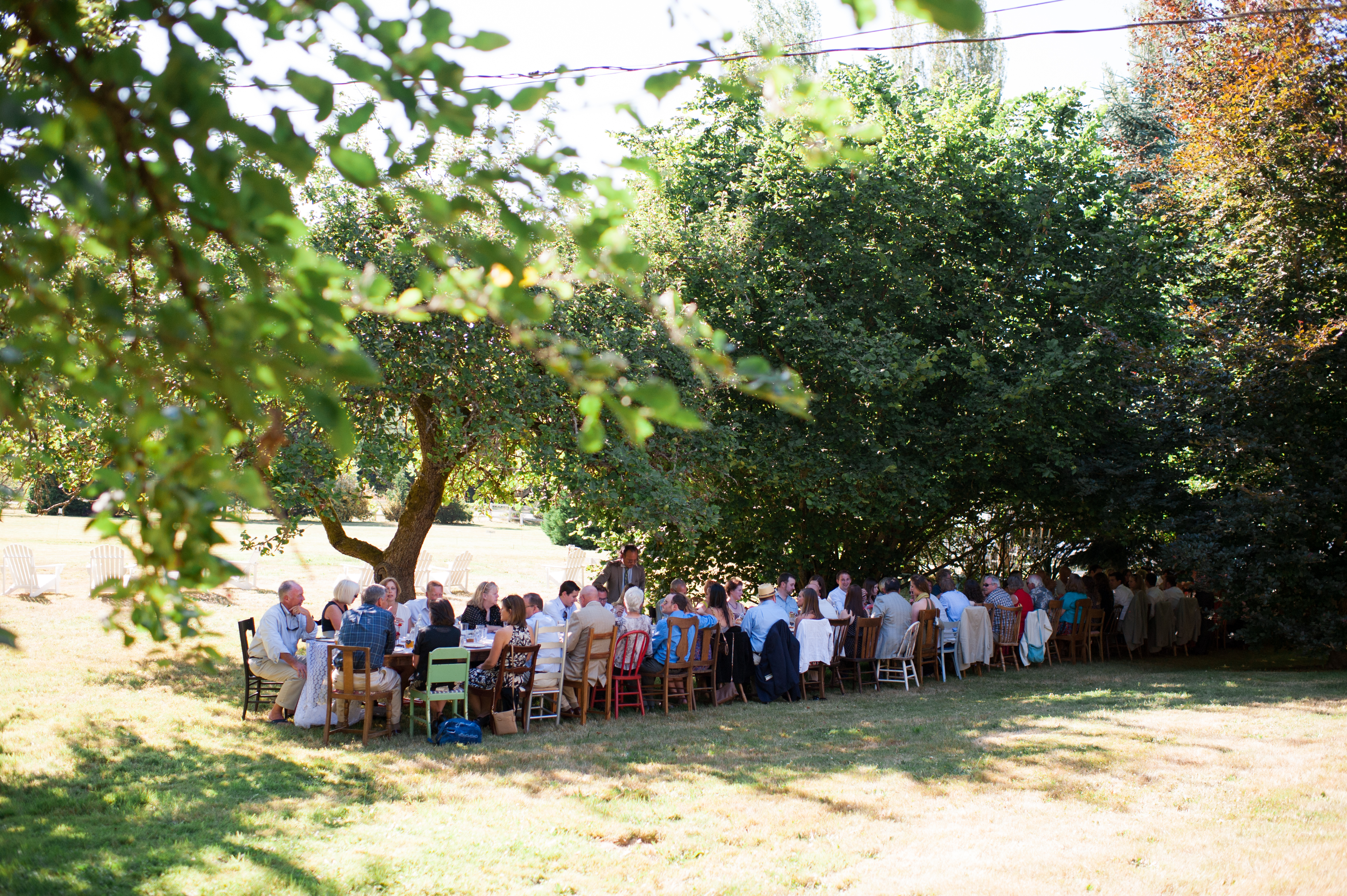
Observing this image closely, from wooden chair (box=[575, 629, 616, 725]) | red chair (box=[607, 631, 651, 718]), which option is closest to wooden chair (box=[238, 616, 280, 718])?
wooden chair (box=[575, 629, 616, 725])

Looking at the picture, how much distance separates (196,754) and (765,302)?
393 inches

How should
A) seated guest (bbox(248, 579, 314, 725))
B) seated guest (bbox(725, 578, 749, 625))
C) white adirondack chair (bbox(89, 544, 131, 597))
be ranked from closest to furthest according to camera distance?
seated guest (bbox(248, 579, 314, 725)), seated guest (bbox(725, 578, 749, 625)), white adirondack chair (bbox(89, 544, 131, 597))

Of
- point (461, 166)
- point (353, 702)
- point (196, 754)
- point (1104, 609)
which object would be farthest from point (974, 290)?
point (461, 166)

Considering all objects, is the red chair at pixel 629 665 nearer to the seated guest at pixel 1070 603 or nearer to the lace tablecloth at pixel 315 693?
the lace tablecloth at pixel 315 693

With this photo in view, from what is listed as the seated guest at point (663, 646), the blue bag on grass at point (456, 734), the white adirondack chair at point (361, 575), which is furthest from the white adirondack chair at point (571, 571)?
the blue bag on grass at point (456, 734)

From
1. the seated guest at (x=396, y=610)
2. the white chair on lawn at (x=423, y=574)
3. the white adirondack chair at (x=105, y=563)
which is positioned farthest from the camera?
the white chair on lawn at (x=423, y=574)

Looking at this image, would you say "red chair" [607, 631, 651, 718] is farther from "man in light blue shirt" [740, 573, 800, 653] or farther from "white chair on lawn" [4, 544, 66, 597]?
"white chair on lawn" [4, 544, 66, 597]

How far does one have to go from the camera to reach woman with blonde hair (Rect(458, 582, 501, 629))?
10.2m

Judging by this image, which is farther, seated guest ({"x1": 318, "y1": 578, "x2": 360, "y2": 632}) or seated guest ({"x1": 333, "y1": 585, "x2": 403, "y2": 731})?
seated guest ({"x1": 318, "y1": 578, "x2": 360, "y2": 632})

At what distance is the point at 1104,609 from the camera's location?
1581cm

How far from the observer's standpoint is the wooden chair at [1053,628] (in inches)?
577

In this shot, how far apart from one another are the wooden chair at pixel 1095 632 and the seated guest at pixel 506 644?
31.8ft

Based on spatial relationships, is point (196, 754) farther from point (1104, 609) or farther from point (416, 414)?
point (1104, 609)

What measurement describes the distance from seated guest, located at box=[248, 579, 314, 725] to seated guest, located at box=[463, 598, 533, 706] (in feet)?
5.16
